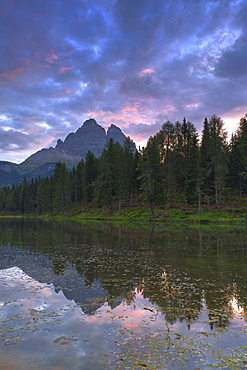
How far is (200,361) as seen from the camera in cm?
607

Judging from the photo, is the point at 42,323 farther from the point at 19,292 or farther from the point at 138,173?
the point at 138,173

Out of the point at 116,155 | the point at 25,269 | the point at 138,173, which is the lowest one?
the point at 25,269

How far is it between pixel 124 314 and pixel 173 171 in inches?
2847

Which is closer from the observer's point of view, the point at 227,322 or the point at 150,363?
the point at 150,363

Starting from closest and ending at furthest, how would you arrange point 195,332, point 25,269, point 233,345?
point 233,345 → point 195,332 → point 25,269

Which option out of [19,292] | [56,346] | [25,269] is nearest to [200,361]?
[56,346]

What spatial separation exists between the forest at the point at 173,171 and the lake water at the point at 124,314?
44751 millimetres

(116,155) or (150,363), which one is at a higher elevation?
(116,155)

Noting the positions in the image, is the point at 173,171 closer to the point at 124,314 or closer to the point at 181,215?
the point at 181,215

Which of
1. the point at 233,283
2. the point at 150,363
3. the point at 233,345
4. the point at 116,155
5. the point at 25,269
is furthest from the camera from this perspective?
→ the point at 116,155

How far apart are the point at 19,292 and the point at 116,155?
241ft

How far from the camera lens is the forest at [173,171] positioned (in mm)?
62500

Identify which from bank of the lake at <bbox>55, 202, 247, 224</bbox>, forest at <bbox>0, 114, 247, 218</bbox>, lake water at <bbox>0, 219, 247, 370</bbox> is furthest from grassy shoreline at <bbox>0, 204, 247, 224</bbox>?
lake water at <bbox>0, 219, 247, 370</bbox>

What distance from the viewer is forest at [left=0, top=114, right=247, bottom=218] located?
205 ft
